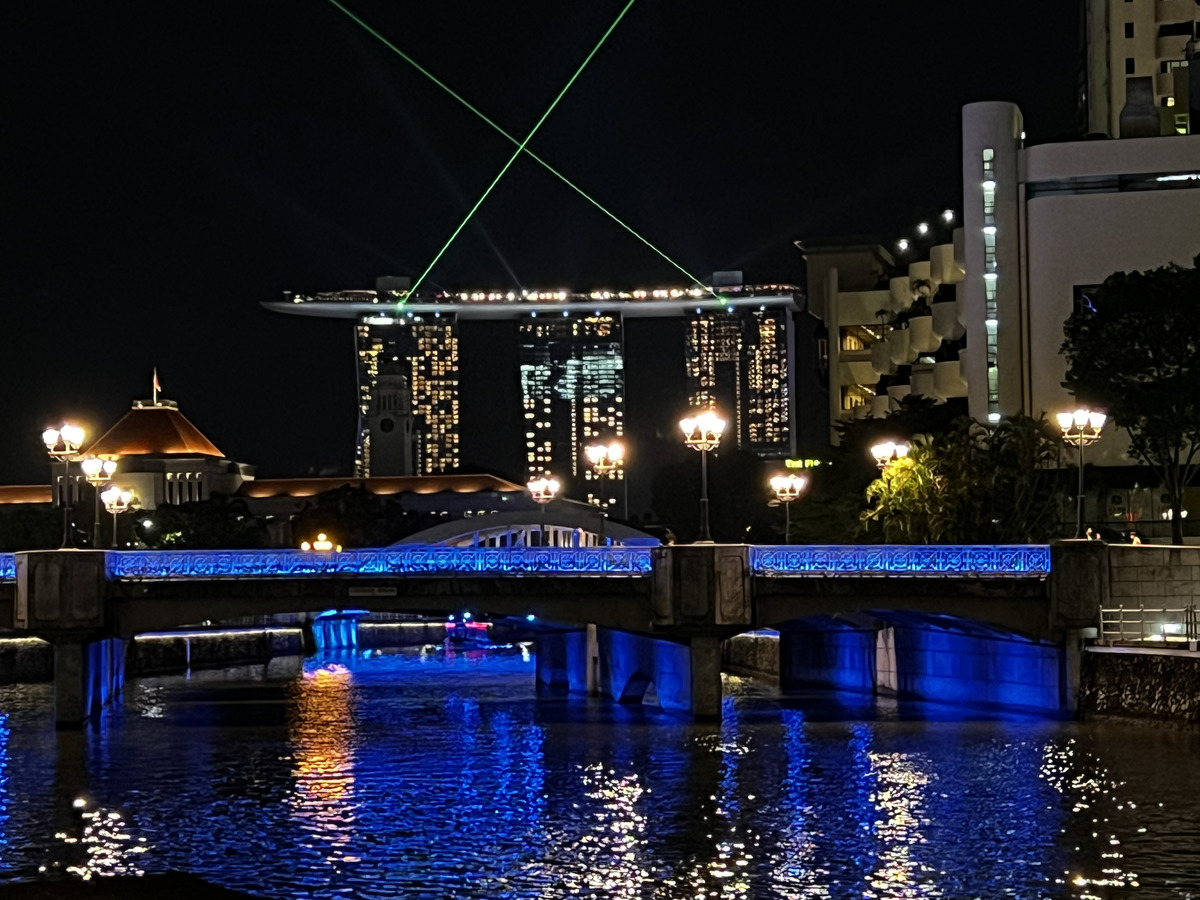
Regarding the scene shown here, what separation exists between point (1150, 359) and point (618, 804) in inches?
1329

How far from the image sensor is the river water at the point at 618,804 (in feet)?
107

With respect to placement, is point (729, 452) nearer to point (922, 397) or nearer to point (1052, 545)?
point (922, 397)

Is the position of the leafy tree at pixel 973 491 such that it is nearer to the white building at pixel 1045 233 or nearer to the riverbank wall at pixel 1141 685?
the white building at pixel 1045 233

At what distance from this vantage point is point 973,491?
66625mm

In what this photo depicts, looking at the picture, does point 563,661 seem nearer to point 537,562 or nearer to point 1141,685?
point 537,562

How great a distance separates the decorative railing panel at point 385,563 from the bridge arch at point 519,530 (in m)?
53.0

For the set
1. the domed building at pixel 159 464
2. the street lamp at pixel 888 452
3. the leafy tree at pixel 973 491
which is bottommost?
the leafy tree at pixel 973 491

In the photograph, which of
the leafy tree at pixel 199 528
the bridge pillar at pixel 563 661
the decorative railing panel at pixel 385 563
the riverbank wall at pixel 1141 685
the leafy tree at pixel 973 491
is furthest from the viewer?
the leafy tree at pixel 199 528

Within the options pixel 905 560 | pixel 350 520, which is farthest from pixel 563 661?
pixel 350 520

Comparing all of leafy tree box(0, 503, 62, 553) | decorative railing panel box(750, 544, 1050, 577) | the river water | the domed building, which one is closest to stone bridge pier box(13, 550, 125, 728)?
the river water

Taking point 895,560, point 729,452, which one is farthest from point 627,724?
point 729,452

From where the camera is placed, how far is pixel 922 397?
94312 mm

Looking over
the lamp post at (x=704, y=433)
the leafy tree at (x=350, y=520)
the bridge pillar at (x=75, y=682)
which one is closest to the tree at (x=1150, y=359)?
the lamp post at (x=704, y=433)

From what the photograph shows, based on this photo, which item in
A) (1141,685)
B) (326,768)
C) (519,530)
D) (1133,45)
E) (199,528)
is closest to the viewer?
(326,768)
